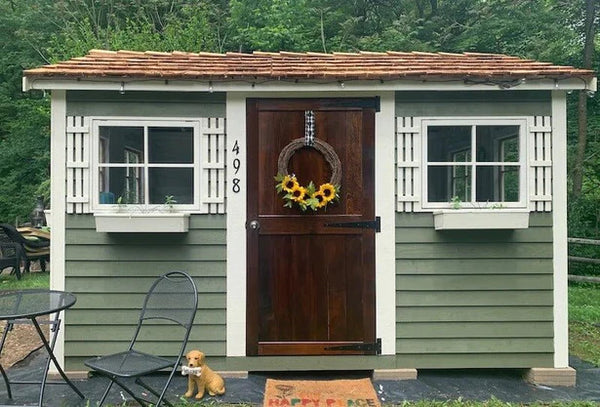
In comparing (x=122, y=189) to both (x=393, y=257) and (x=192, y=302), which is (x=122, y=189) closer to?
(x=192, y=302)

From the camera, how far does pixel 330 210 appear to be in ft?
11.7

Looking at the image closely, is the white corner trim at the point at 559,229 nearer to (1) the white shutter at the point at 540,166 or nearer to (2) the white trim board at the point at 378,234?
(1) the white shutter at the point at 540,166

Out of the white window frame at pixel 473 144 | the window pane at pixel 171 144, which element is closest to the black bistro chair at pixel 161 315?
the window pane at pixel 171 144

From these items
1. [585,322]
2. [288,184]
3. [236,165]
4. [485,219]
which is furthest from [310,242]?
[585,322]

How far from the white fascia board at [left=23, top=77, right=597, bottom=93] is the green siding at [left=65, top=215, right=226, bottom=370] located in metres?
0.94

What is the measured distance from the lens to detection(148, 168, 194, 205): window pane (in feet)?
11.7

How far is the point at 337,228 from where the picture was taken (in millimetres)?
3580

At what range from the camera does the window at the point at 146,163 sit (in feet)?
11.6

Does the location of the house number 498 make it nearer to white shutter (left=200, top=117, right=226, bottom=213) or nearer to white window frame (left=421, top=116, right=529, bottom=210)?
white shutter (left=200, top=117, right=226, bottom=213)

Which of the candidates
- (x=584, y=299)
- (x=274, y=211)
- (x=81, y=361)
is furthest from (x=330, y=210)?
(x=584, y=299)

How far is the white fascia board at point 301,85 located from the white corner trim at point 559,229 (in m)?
0.20

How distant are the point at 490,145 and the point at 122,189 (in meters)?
2.78

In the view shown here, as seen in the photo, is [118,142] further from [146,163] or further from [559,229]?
[559,229]

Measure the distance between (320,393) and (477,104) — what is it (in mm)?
2376
